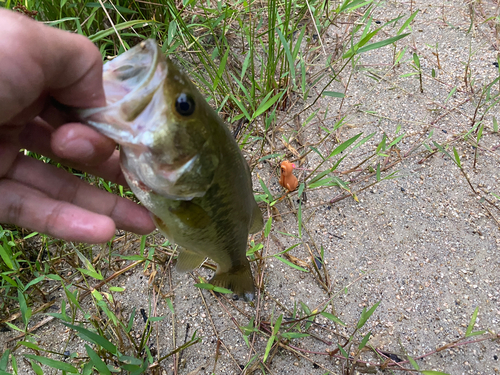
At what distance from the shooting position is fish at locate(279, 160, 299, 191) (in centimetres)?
245

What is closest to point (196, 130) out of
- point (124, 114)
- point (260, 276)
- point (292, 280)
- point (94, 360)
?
point (124, 114)

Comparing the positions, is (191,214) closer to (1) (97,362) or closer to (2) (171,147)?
(2) (171,147)

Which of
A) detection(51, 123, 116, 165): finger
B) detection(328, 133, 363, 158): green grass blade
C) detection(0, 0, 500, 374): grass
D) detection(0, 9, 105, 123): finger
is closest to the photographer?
detection(0, 9, 105, 123): finger

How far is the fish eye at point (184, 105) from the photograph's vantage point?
1.16 metres

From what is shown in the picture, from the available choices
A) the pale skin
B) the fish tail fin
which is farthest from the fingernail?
the fish tail fin

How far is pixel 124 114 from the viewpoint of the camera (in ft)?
3.71

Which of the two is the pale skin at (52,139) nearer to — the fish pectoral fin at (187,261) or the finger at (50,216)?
the finger at (50,216)

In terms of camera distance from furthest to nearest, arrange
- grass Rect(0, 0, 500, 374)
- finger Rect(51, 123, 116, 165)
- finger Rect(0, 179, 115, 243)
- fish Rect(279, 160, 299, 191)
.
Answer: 1. fish Rect(279, 160, 299, 191)
2. grass Rect(0, 0, 500, 374)
3. finger Rect(0, 179, 115, 243)
4. finger Rect(51, 123, 116, 165)

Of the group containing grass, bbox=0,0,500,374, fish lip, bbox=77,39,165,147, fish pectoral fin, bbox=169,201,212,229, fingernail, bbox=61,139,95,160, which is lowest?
grass, bbox=0,0,500,374

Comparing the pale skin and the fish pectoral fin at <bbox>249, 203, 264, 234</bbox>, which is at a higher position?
the pale skin

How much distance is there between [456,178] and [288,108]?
1553 millimetres

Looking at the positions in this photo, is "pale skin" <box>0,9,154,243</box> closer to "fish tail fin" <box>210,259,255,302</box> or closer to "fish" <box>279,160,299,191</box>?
"fish tail fin" <box>210,259,255,302</box>

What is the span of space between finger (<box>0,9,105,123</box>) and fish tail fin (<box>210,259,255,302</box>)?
3.90 feet

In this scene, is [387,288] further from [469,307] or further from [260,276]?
[260,276]
